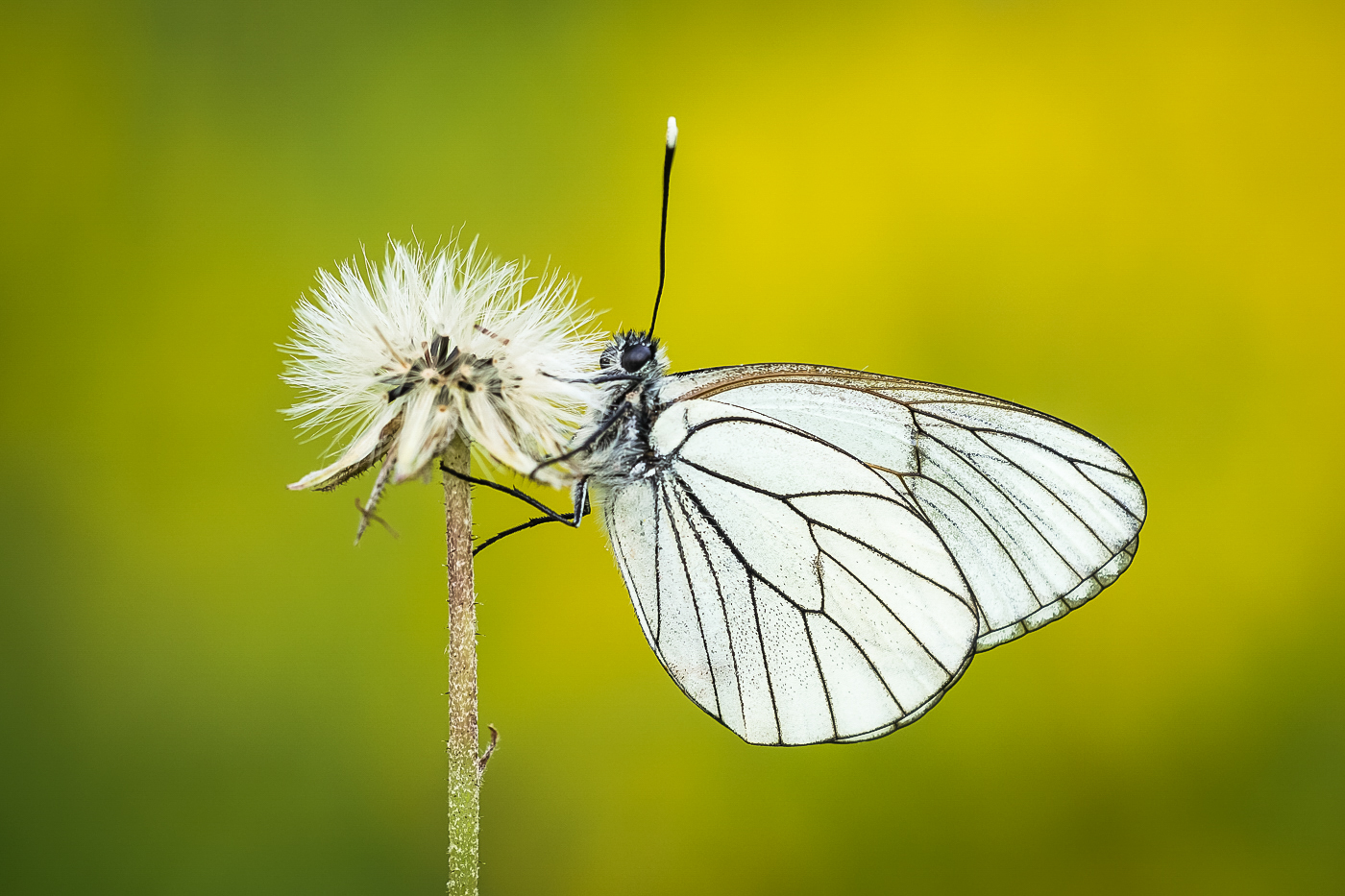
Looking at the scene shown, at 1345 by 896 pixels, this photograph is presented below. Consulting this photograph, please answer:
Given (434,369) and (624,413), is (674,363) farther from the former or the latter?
(434,369)

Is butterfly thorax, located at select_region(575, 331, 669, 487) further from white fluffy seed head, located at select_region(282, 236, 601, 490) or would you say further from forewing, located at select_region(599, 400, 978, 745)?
white fluffy seed head, located at select_region(282, 236, 601, 490)

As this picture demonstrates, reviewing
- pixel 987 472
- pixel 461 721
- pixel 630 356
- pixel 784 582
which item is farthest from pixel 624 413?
pixel 461 721

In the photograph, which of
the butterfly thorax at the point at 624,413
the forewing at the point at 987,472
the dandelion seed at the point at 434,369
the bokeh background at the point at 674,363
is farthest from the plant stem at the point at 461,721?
the bokeh background at the point at 674,363

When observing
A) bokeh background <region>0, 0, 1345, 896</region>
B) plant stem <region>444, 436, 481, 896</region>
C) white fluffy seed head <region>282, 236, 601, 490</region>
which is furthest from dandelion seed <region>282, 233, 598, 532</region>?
bokeh background <region>0, 0, 1345, 896</region>

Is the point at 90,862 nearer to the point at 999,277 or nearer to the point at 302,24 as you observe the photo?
the point at 302,24

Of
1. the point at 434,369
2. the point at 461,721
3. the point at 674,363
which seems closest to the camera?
the point at 461,721

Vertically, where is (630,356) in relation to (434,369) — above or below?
above

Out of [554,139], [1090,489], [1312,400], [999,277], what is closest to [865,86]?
[999,277]
